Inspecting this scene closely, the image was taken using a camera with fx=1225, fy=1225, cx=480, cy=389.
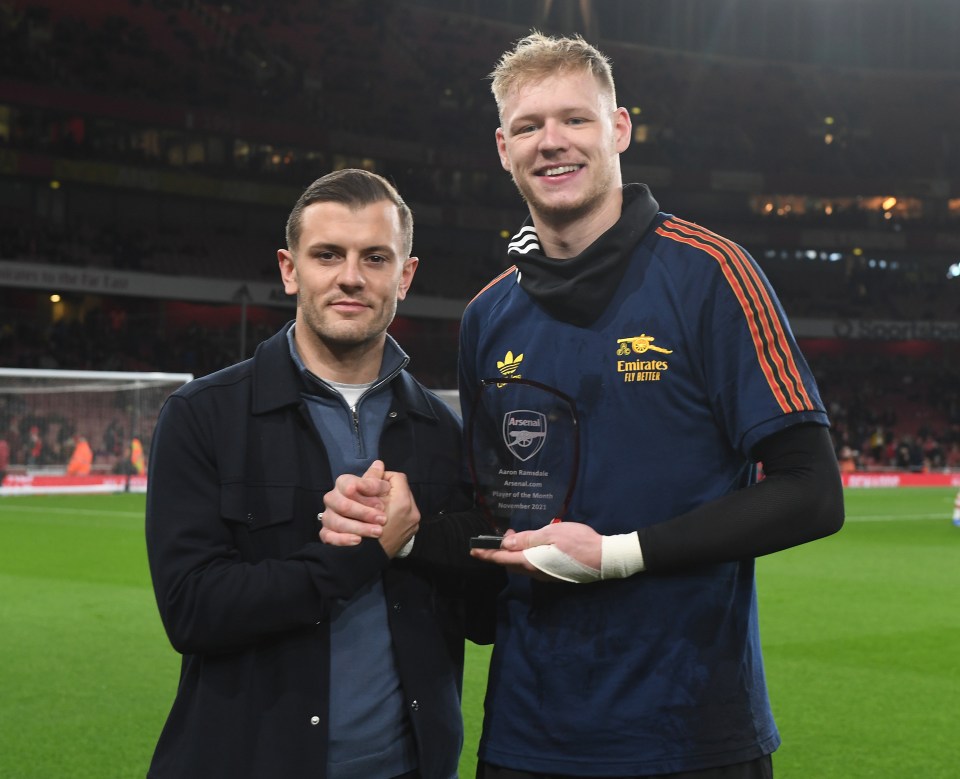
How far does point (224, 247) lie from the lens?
4222 centimetres

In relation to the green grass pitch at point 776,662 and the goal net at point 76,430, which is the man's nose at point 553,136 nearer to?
the green grass pitch at point 776,662

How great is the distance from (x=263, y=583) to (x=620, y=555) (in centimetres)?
77

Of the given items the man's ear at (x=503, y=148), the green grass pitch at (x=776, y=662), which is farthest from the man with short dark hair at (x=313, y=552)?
the green grass pitch at (x=776, y=662)

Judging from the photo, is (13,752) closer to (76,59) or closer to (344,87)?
(76,59)

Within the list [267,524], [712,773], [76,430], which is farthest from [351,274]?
[76,430]

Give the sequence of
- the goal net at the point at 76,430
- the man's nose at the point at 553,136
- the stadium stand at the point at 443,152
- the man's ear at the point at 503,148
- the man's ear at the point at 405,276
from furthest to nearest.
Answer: the stadium stand at the point at 443,152
the goal net at the point at 76,430
the man's ear at the point at 405,276
the man's ear at the point at 503,148
the man's nose at the point at 553,136

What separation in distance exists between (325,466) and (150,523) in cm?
42

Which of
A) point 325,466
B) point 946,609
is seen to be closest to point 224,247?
point 946,609

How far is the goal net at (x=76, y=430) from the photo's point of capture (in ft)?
78.4

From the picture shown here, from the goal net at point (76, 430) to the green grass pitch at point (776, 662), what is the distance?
841 centimetres

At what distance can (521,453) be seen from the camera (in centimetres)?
279

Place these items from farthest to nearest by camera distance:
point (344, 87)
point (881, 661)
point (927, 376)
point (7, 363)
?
1. point (927, 376)
2. point (344, 87)
3. point (7, 363)
4. point (881, 661)

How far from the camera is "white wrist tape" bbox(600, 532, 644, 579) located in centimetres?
256

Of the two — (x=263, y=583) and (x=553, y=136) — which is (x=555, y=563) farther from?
(x=553, y=136)
